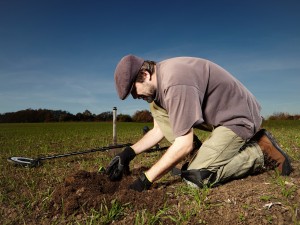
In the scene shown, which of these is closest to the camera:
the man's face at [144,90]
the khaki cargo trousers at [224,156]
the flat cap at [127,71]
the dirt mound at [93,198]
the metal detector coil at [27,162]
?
the dirt mound at [93,198]

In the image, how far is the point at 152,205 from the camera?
8.75 ft

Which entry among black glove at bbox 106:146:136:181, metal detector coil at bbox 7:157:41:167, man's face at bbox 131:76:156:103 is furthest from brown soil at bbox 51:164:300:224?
metal detector coil at bbox 7:157:41:167

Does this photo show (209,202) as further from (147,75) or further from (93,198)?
(147,75)

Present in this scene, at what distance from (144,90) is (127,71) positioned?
0.30 m

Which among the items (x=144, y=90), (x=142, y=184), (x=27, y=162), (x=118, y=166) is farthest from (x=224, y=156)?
(x=27, y=162)

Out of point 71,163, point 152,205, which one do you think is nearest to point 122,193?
point 152,205

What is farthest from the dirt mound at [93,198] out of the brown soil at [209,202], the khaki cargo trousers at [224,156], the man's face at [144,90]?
the man's face at [144,90]

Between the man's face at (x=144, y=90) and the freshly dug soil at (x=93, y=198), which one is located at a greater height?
the man's face at (x=144, y=90)

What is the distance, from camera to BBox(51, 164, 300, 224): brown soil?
2.40 metres

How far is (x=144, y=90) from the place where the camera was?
302cm

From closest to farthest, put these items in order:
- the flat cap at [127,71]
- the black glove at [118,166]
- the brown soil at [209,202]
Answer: the brown soil at [209,202] < the flat cap at [127,71] < the black glove at [118,166]

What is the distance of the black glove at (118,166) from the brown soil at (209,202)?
41 centimetres

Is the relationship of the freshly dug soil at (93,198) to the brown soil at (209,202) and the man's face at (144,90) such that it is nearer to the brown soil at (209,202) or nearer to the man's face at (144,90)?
the brown soil at (209,202)

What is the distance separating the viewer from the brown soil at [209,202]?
2404mm
